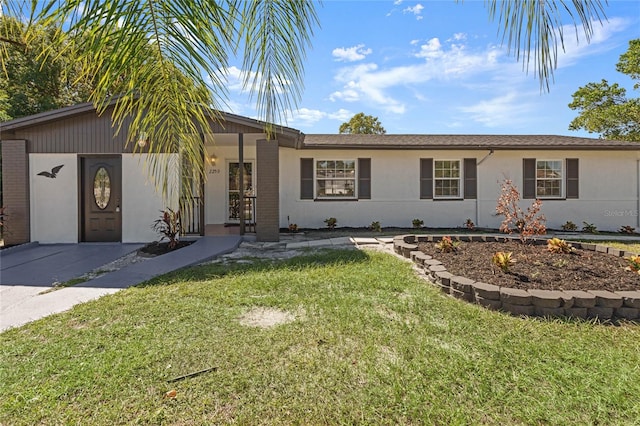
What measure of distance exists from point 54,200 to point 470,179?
43.4 ft

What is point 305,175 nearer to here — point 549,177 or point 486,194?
point 486,194

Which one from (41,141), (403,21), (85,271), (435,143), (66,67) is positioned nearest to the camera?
(66,67)

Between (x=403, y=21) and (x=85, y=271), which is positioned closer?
(x=403, y=21)

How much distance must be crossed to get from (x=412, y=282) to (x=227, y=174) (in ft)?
29.3

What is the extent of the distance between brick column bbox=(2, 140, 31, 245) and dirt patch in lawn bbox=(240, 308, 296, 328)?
344 inches

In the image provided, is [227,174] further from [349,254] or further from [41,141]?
[349,254]

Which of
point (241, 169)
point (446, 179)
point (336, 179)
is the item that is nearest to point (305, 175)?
point (336, 179)

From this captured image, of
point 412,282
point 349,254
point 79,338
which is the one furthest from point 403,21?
point 349,254

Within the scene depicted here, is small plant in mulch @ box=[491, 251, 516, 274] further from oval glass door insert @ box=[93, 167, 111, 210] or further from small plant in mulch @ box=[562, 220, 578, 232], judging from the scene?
oval glass door insert @ box=[93, 167, 111, 210]

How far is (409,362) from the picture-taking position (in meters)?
2.60

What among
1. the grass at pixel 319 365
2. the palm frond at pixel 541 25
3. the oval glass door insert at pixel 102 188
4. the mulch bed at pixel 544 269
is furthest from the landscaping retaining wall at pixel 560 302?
the oval glass door insert at pixel 102 188

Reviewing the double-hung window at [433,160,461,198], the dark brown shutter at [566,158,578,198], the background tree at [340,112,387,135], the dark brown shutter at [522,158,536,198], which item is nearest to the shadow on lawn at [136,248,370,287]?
the double-hung window at [433,160,461,198]

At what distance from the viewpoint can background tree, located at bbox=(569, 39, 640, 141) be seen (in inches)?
621

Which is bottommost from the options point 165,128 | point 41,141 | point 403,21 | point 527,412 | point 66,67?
point 527,412
